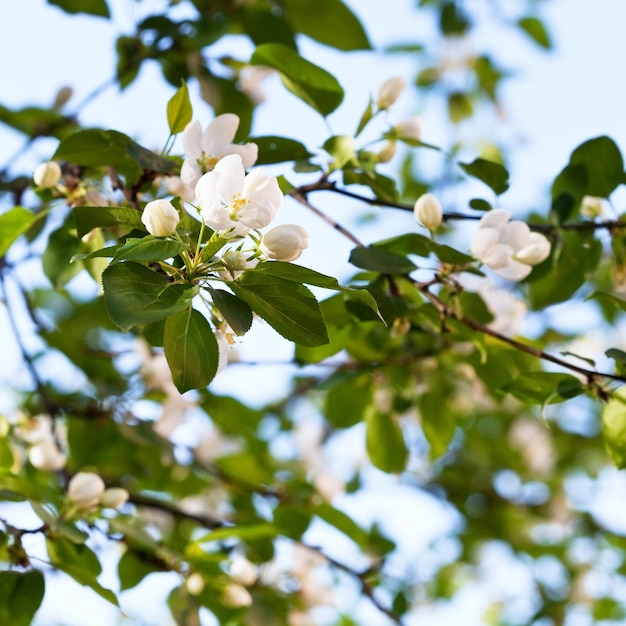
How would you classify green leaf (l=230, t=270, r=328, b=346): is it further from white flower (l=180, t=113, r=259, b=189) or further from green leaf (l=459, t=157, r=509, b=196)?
green leaf (l=459, t=157, r=509, b=196)

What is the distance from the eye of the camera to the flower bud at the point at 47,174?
3.40ft

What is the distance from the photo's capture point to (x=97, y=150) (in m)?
1.00

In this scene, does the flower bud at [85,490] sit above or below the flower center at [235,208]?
below

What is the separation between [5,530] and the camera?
1.03 meters

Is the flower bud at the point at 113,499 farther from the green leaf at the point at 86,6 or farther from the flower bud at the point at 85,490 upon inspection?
the green leaf at the point at 86,6

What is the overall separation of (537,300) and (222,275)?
0.69 meters

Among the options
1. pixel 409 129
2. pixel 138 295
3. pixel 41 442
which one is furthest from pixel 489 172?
pixel 41 442

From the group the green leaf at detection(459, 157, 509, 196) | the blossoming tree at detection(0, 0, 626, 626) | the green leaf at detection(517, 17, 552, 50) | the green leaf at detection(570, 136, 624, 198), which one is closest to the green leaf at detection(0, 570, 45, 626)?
the blossoming tree at detection(0, 0, 626, 626)

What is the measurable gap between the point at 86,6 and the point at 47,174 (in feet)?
2.11

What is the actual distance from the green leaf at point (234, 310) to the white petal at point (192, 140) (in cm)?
21

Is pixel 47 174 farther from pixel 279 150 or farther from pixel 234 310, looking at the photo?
pixel 234 310

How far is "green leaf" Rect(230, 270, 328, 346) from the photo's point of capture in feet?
2.48

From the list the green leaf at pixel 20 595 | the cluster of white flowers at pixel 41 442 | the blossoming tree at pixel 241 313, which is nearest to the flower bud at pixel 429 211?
the blossoming tree at pixel 241 313

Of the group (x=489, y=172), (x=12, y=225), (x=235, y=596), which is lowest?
(x=235, y=596)
